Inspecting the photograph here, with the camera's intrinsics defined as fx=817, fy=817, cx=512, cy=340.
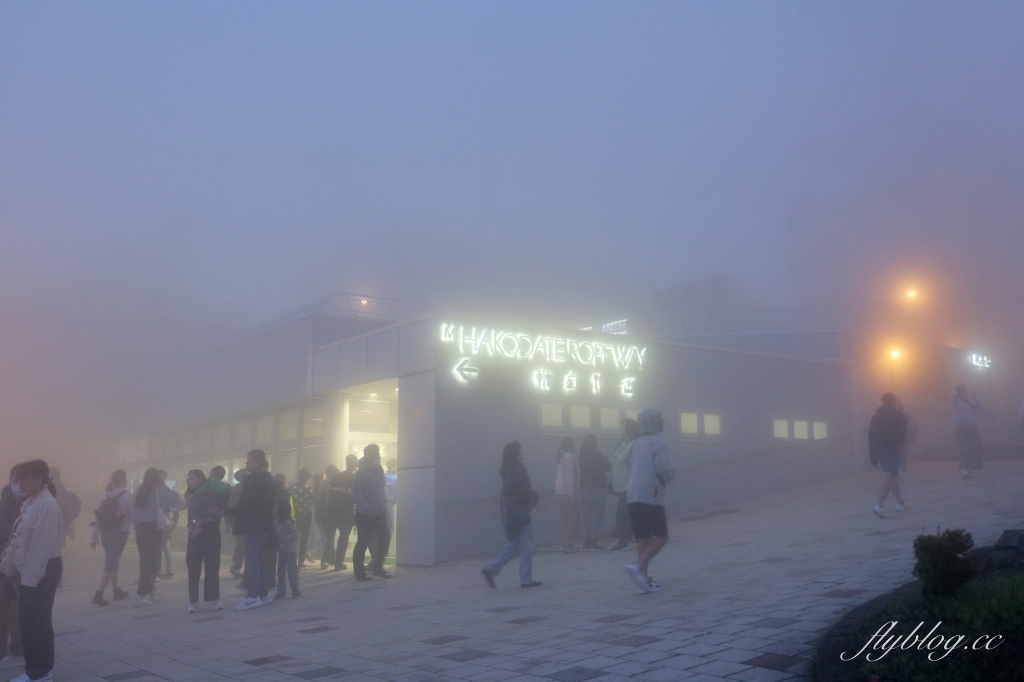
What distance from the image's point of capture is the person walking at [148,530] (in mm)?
11883

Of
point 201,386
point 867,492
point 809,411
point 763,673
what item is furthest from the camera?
point 201,386

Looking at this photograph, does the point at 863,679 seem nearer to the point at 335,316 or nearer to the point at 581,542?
the point at 581,542

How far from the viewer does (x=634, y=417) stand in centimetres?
1828

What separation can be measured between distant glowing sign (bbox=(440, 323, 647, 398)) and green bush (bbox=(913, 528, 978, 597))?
10.4m

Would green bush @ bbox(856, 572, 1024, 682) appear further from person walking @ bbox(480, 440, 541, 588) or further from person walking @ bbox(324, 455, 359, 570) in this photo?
person walking @ bbox(324, 455, 359, 570)

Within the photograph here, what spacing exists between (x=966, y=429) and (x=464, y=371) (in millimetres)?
Answer: 10270

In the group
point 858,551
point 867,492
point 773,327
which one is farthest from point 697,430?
point 773,327

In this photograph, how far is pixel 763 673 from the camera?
5207 mm

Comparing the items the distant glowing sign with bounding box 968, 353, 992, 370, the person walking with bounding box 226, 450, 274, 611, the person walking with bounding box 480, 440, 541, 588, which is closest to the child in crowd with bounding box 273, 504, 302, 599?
the person walking with bounding box 226, 450, 274, 611

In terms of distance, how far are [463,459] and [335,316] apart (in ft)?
28.7

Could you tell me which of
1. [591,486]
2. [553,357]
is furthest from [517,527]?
[553,357]

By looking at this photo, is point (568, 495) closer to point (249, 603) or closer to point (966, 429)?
point (249, 603)

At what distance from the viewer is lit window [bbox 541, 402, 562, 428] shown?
Result: 16562mm

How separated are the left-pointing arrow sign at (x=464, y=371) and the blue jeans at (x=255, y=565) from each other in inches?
213
